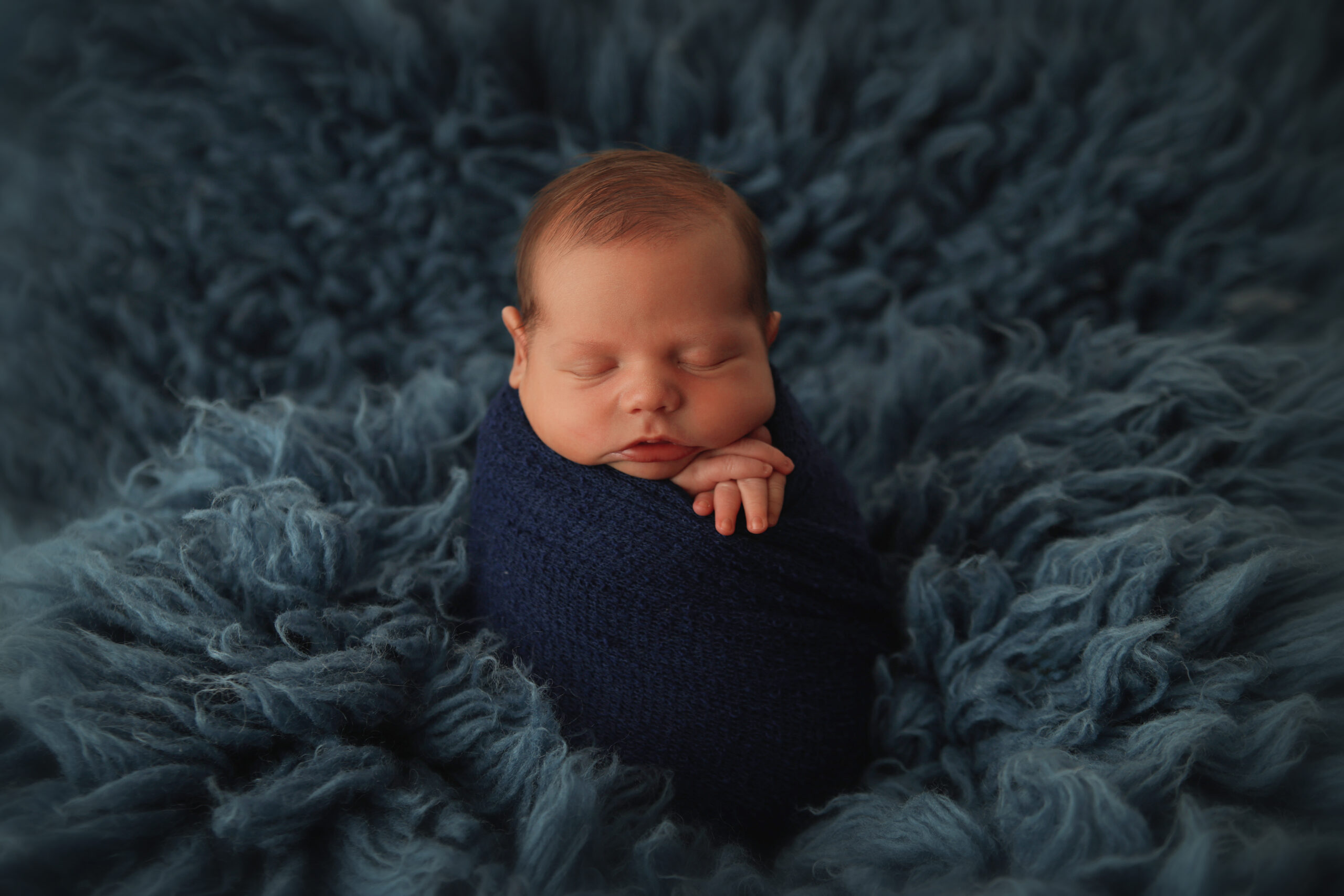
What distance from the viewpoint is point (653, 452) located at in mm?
650

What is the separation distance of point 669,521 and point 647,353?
107 mm

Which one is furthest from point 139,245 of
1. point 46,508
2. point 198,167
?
point 46,508

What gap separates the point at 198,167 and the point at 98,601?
0.51 meters

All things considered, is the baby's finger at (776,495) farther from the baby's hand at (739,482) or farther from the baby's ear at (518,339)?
the baby's ear at (518,339)

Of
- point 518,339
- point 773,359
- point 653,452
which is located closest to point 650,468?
point 653,452

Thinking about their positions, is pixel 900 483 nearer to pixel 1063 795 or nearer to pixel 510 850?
pixel 1063 795

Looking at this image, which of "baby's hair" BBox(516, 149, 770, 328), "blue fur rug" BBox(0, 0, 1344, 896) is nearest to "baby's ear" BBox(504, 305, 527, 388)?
"baby's hair" BBox(516, 149, 770, 328)

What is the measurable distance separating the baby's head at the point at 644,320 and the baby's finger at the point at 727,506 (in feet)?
0.10

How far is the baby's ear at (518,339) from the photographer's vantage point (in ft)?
2.30

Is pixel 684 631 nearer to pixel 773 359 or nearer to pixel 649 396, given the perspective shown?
pixel 649 396

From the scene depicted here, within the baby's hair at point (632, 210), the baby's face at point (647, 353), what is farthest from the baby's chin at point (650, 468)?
the baby's hair at point (632, 210)

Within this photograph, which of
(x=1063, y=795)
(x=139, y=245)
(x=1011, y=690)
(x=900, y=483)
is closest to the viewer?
(x=1063, y=795)

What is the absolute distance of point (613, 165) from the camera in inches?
26.6

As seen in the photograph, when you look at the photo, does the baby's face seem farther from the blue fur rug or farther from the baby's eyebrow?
the blue fur rug
